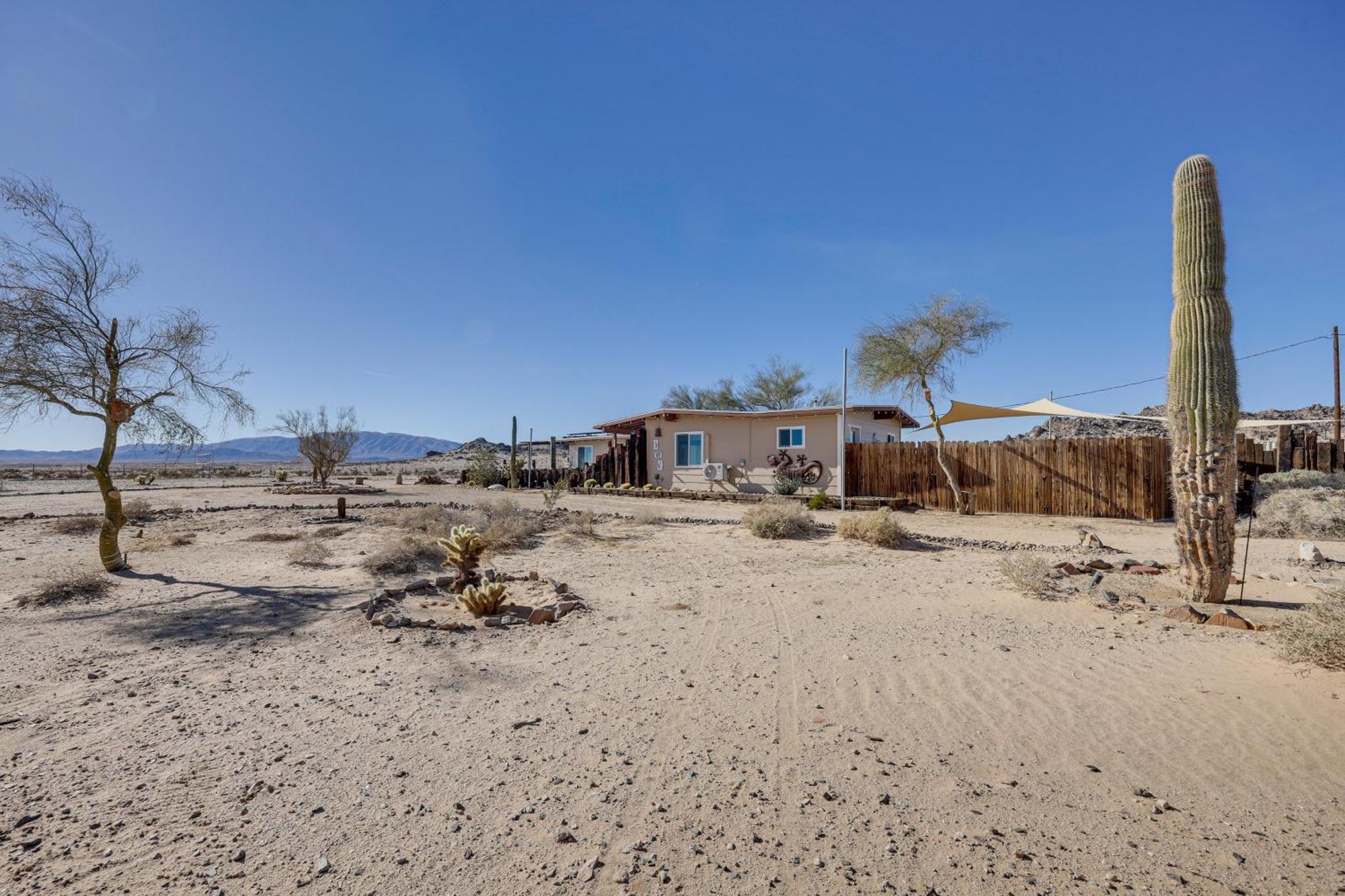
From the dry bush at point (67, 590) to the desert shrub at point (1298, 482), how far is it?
70.3 feet

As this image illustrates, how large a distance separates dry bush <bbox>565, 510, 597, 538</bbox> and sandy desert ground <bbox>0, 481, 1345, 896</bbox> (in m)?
5.32

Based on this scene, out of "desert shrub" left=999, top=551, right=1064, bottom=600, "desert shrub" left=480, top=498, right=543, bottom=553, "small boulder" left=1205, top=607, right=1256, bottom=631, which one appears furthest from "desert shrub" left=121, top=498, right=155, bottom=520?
"small boulder" left=1205, top=607, right=1256, bottom=631

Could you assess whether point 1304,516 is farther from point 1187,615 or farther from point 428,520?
point 428,520

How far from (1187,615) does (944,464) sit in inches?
419

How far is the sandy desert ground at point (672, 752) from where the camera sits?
2.31 m

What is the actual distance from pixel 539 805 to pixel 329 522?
1276 cm

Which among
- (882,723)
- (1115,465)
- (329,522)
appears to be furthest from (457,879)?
(1115,465)

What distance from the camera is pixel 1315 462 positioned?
2131 cm

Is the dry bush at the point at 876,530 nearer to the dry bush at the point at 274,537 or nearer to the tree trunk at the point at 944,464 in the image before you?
the tree trunk at the point at 944,464

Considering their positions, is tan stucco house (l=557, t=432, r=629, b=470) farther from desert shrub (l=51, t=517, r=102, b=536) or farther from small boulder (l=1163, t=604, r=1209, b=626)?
small boulder (l=1163, t=604, r=1209, b=626)

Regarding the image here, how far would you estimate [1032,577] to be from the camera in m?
6.71

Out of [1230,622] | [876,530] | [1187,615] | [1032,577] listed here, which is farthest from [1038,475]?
[1230,622]

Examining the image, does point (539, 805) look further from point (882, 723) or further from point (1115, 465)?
point (1115, 465)

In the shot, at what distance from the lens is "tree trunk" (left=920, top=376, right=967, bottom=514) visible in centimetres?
1535
